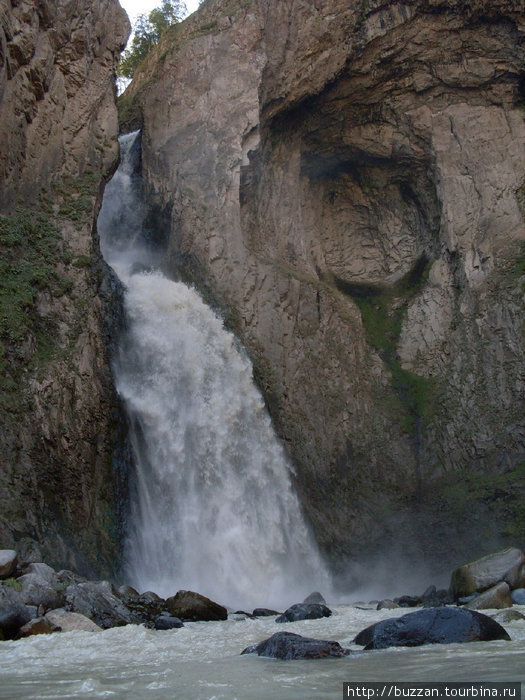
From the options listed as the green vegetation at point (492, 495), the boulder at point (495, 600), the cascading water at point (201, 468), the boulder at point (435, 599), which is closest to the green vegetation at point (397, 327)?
the green vegetation at point (492, 495)

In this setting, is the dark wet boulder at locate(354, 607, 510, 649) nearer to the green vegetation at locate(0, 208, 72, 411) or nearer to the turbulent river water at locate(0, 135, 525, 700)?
the turbulent river water at locate(0, 135, 525, 700)

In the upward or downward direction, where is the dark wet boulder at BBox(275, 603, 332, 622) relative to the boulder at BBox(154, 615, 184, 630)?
downward

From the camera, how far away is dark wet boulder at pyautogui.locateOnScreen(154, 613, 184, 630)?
9.80 m

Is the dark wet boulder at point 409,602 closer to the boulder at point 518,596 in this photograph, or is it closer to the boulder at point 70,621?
the boulder at point 518,596

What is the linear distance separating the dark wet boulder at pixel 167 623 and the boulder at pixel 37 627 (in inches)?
62.3

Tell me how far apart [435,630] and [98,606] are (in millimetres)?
5374

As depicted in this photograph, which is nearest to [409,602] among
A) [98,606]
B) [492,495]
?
[492,495]

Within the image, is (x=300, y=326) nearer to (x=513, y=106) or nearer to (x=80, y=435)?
(x=80, y=435)

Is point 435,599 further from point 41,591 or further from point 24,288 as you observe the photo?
point 24,288

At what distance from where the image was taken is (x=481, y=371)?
2142 centimetres

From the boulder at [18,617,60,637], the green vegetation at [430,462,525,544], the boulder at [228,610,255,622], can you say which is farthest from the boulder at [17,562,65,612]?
the green vegetation at [430,462,525,544]

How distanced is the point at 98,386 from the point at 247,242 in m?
9.51

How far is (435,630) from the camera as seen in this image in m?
6.84

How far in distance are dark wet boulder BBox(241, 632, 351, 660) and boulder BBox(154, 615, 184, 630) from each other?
126 inches
